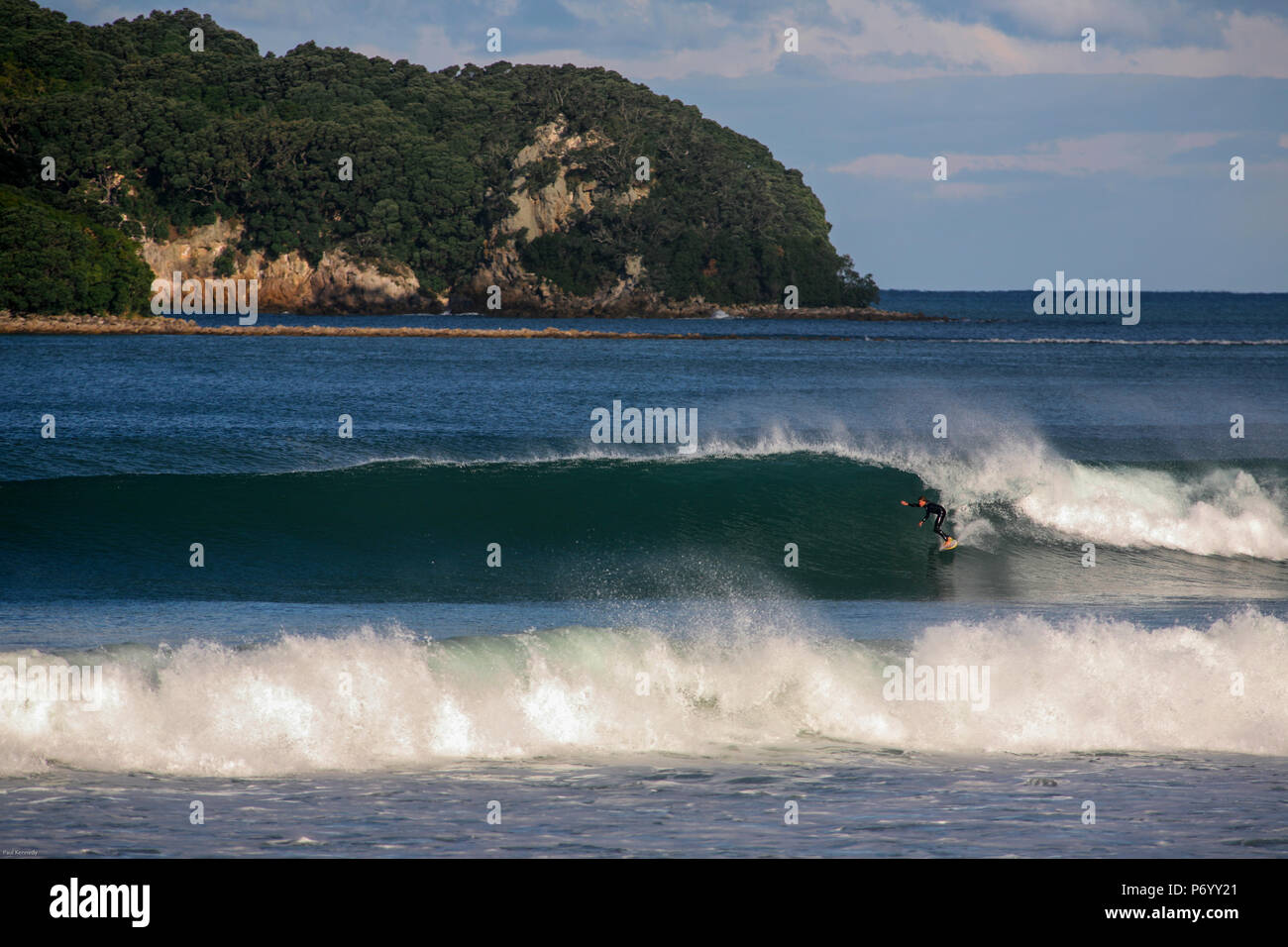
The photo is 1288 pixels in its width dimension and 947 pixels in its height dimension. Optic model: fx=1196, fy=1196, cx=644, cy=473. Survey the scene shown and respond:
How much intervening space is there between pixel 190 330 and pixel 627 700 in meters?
71.3

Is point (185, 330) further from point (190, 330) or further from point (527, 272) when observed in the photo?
point (527, 272)

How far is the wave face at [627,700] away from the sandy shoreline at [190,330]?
6806 cm

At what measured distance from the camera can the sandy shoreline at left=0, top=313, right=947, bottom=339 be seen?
227 feet

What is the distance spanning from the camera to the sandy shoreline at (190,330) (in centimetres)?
6919

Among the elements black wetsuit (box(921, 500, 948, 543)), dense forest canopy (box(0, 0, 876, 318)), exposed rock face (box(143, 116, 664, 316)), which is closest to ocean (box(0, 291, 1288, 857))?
black wetsuit (box(921, 500, 948, 543))

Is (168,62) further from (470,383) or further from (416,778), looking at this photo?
(416,778)

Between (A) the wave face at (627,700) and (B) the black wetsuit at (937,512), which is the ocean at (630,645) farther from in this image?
(B) the black wetsuit at (937,512)

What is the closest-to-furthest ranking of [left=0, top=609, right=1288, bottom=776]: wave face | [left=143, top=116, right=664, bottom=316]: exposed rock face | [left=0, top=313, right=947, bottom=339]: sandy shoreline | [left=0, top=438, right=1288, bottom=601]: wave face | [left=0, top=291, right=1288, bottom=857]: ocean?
[left=0, top=291, right=1288, bottom=857]: ocean < [left=0, top=609, right=1288, bottom=776]: wave face < [left=0, top=438, right=1288, bottom=601]: wave face < [left=0, top=313, right=947, bottom=339]: sandy shoreline < [left=143, top=116, right=664, bottom=316]: exposed rock face

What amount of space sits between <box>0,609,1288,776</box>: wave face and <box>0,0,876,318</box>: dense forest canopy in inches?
3513

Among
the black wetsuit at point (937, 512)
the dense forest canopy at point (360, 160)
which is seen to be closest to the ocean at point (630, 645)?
the black wetsuit at point (937, 512)

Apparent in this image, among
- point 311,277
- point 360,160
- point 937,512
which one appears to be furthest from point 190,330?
point 937,512

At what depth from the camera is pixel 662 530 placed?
16.9 m

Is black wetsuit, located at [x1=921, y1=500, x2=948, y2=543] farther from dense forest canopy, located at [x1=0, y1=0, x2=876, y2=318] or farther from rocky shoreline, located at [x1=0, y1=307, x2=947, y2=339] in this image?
dense forest canopy, located at [x1=0, y1=0, x2=876, y2=318]
